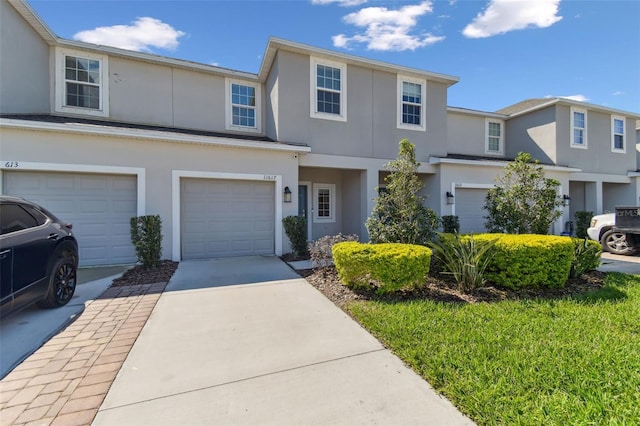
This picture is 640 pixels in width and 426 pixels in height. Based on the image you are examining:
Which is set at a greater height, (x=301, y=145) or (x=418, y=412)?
(x=301, y=145)

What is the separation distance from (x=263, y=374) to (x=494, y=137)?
16.1 metres

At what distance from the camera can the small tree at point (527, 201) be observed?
678cm

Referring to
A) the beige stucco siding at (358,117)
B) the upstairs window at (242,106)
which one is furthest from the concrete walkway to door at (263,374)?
the upstairs window at (242,106)

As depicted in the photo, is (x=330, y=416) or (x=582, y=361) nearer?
(x=330, y=416)

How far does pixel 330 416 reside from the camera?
7.25 ft

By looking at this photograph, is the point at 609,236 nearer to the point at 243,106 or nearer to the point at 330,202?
the point at 330,202

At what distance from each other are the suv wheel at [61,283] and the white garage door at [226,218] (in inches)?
129

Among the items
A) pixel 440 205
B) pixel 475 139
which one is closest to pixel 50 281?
pixel 440 205

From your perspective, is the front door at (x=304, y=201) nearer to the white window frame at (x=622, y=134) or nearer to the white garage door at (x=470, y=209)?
the white garage door at (x=470, y=209)

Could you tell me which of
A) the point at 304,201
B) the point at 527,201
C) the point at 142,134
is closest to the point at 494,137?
the point at 527,201

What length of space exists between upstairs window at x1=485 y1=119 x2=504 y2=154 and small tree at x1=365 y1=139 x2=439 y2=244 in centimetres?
1041

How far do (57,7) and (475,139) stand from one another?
1616cm

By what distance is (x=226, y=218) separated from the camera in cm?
845

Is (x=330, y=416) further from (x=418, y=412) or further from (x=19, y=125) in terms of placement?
(x=19, y=125)
